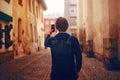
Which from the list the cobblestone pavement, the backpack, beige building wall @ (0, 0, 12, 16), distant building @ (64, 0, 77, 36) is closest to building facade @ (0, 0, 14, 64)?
beige building wall @ (0, 0, 12, 16)

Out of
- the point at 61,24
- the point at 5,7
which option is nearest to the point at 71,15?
the point at 5,7

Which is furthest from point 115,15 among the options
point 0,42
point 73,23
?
point 73,23

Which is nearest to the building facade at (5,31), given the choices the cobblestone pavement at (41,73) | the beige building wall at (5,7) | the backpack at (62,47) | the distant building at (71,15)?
the beige building wall at (5,7)

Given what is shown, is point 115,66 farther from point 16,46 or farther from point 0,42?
point 16,46

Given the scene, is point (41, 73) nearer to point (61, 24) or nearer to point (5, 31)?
point (5, 31)

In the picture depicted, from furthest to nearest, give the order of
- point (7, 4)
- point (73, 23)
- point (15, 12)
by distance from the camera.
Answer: point (73, 23)
point (15, 12)
point (7, 4)

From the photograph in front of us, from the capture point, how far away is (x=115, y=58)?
1166cm

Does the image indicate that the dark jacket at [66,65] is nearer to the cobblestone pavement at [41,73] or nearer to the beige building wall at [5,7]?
the cobblestone pavement at [41,73]

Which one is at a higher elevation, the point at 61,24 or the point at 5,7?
the point at 5,7

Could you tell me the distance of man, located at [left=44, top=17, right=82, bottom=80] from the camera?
3811 mm

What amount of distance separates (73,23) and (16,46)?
135 feet

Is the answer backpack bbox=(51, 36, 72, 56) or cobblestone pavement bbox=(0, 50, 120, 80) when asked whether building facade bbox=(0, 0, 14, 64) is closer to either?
cobblestone pavement bbox=(0, 50, 120, 80)

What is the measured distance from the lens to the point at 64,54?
151 inches

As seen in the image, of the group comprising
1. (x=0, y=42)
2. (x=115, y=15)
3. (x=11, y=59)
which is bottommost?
(x=11, y=59)
